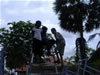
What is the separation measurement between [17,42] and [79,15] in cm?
762

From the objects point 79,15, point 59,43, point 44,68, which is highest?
point 79,15

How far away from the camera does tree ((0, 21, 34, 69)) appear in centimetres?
2159

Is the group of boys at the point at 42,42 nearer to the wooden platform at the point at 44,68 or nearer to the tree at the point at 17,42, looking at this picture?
the wooden platform at the point at 44,68

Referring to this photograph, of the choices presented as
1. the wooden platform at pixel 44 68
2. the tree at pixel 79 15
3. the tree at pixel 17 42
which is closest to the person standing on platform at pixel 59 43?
the wooden platform at pixel 44 68

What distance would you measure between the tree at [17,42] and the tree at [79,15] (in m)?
5.28

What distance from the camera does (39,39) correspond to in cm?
719

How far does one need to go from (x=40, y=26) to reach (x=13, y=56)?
14.7m

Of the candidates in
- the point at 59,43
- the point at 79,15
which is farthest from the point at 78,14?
the point at 59,43

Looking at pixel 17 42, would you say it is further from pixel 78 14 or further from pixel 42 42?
pixel 42 42

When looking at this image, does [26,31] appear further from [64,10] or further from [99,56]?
[99,56]

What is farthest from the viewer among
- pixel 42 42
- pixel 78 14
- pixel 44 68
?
pixel 78 14

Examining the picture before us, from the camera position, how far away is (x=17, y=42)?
22391 millimetres

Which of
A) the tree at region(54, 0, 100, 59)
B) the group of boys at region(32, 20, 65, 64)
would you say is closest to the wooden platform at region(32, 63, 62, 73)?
the group of boys at region(32, 20, 65, 64)

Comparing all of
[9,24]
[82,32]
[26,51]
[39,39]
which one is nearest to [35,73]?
[39,39]
